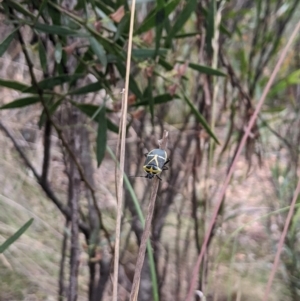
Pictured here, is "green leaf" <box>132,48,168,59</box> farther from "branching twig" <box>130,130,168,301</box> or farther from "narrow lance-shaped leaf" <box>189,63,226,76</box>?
"branching twig" <box>130,130,168,301</box>

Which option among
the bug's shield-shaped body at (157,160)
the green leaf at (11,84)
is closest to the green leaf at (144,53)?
the green leaf at (11,84)

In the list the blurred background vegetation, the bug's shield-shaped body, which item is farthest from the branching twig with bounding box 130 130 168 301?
the blurred background vegetation

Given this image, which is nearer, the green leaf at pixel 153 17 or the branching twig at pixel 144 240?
the branching twig at pixel 144 240

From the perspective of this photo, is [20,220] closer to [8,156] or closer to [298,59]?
[8,156]

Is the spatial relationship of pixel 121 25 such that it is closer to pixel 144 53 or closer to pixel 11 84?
pixel 144 53

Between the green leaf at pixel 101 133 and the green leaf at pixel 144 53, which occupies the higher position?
the green leaf at pixel 144 53

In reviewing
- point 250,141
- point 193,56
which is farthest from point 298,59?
point 250,141

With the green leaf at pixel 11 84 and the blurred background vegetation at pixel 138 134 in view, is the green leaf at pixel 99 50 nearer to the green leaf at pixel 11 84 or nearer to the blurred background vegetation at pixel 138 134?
the blurred background vegetation at pixel 138 134


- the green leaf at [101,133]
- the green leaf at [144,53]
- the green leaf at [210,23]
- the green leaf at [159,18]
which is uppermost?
the green leaf at [210,23]

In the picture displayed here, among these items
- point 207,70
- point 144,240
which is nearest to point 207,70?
point 207,70
